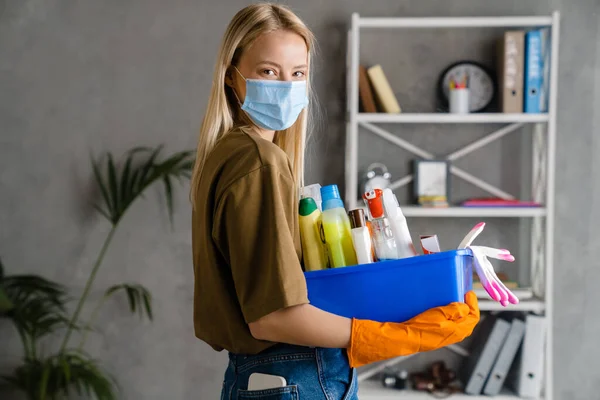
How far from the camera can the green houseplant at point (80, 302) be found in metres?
2.80

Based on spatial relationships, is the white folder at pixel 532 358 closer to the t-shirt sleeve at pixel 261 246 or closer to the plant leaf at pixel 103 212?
the plant leaf at pixel 103 212

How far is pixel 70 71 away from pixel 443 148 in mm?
1689

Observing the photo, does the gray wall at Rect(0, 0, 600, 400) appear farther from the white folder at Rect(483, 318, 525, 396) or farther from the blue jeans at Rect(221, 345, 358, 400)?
the blue jeans at Rect(221, 345, 358, 400)

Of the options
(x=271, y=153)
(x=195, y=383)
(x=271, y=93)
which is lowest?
(x=195, y=383)

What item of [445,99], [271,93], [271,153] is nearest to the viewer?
[271,153]

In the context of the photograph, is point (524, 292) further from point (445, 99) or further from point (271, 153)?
point (271, 153)

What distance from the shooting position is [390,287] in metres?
1.20

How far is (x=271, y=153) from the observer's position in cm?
112

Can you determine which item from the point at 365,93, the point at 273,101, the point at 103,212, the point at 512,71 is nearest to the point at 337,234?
the point at 273,101

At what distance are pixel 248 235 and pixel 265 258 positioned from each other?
0.04m

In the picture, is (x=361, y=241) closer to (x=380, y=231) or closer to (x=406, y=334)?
(x=380, y=231)

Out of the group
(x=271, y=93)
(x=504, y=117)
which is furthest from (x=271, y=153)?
(x=504, y=117)

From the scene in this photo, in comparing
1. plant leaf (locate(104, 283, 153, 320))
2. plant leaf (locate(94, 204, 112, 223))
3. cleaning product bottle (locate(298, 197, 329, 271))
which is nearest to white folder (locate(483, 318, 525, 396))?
plant leaf (locate(104, 283, 153, 320))

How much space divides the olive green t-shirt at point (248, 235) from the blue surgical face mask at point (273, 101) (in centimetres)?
12
